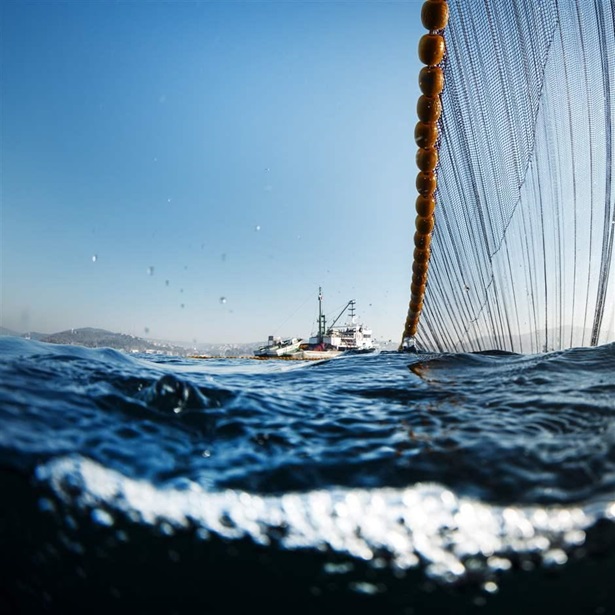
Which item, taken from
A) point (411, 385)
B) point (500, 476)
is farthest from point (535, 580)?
point (411, 385)

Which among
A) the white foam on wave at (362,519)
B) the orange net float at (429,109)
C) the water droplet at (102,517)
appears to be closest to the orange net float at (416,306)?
the orange net float at (429,109)

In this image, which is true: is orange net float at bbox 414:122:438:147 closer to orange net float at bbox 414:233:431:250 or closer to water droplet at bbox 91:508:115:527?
orange net float at bbox 414:233:431:250

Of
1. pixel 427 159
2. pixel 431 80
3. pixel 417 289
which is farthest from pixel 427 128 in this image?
pixel 417 289

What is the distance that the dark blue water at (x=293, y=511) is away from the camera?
1.68m

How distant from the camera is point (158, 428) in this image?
2.52 metres

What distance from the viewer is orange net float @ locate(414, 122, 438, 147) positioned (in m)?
9.07

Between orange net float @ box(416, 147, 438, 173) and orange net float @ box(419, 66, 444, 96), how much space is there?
1389 mm

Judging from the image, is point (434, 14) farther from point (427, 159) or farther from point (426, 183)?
point (426, 183)

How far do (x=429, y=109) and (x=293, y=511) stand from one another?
8.79m

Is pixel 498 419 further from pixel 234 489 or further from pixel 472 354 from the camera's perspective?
pixel 472 354

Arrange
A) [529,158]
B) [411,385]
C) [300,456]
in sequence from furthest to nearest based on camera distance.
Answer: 1. [529,158]
2. [411,385]
3. [300,456]

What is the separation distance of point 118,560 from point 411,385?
9.70 feet

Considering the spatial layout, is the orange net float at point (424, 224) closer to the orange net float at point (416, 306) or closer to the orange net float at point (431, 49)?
the orange net float at point (416, 306)

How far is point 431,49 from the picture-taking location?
7.65m
